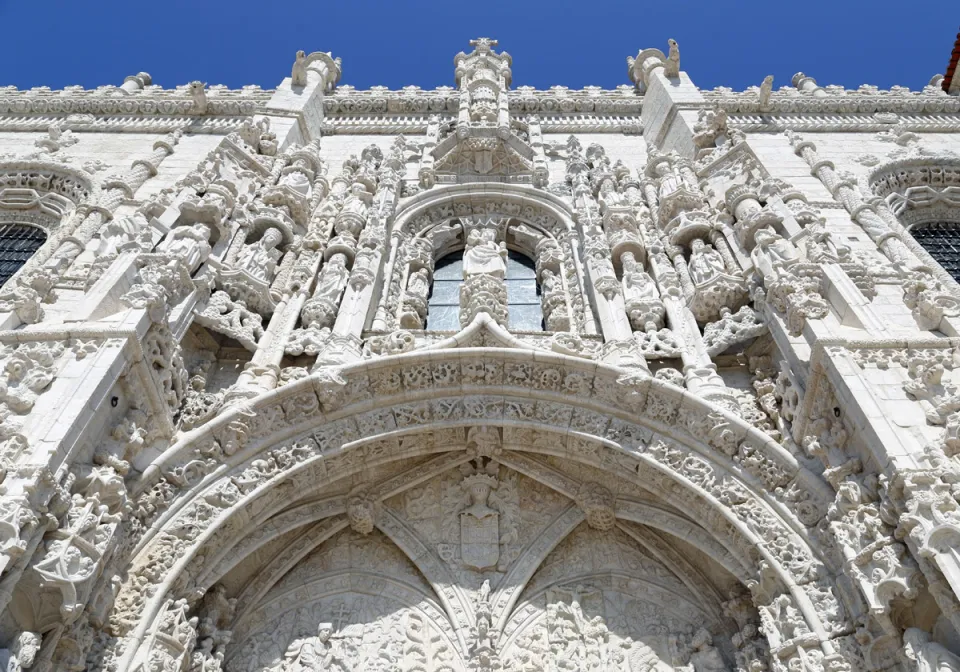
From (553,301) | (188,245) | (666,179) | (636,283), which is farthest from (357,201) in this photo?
(666,179)

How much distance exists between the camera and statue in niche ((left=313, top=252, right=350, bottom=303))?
8.47 meters

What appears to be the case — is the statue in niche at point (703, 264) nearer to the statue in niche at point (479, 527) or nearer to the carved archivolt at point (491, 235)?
the carved archivolt at point (491, 235)

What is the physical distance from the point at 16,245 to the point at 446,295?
6.34 m

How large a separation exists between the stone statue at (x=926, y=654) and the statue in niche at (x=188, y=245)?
21.9 feet

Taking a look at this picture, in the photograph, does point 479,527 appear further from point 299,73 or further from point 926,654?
point 299,73

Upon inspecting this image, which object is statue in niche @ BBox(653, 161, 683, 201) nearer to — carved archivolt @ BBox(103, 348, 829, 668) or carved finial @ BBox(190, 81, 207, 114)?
carved archivolt @ BBox(103, 348, 829, 668)

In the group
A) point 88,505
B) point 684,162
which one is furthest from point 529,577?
point 684,162

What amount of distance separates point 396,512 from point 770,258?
4.47 meters

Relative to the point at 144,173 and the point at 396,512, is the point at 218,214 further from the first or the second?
the point at 396,512

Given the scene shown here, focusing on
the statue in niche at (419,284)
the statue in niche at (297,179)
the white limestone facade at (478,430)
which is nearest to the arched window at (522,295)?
the white limestone facade at (478,430)

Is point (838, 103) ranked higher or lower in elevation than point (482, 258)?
higher

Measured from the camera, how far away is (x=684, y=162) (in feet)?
35.4

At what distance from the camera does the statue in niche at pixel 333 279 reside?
847 centimetres

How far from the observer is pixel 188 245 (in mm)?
7891
